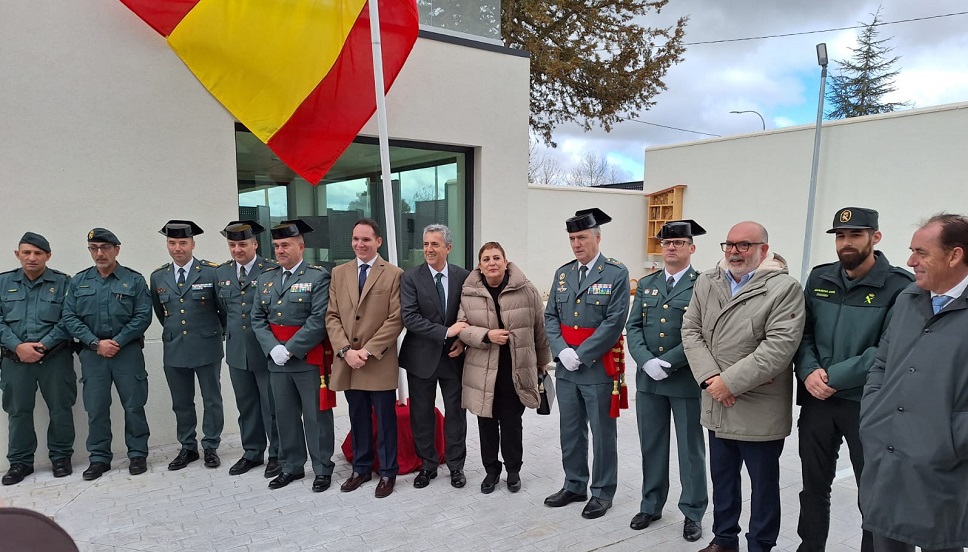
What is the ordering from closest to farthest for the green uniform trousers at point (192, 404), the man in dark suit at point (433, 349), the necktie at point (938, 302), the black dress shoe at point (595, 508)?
1. the necktie at point (938, 302)
2. the black dress shoe at point (595, 508)
3. the man in dark suit at point (433, 349)
4. the green uniform trousers at point (192, 404)

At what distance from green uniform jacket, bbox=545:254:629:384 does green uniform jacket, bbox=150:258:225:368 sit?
2715 mm

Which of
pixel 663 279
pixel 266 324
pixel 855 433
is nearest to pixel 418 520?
pixel 266 324

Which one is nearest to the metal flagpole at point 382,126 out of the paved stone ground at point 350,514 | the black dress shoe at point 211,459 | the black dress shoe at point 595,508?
the paved stone ground at point 350,514

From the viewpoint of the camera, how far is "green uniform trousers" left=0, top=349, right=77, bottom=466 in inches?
175

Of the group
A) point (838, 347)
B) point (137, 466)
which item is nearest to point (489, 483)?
point (838, 347)

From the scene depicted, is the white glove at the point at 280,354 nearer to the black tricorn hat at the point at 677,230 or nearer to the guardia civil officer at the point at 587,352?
the guardia civil officer at the point at 587,352

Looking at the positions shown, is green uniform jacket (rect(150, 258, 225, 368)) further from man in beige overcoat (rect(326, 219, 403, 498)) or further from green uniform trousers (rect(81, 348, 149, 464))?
man in beige overcoat (rect(326, 219, 403, 498))

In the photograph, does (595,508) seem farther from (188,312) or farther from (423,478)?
(188,312)

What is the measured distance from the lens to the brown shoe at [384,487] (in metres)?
4.20

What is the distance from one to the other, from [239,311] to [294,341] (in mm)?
725

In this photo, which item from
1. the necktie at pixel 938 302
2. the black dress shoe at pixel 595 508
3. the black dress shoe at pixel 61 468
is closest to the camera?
the necktie at pixel 938 302

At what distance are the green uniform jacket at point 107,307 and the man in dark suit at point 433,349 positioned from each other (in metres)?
2.09

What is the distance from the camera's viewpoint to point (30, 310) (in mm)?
4449

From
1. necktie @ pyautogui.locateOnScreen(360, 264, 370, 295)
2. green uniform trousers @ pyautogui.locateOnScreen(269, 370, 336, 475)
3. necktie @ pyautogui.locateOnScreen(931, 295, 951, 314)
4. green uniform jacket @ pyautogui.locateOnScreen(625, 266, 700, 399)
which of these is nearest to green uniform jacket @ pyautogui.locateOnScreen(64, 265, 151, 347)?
green uniform trousers @ pyautogui.locateOnScreen(269, 370, 336, 475)
